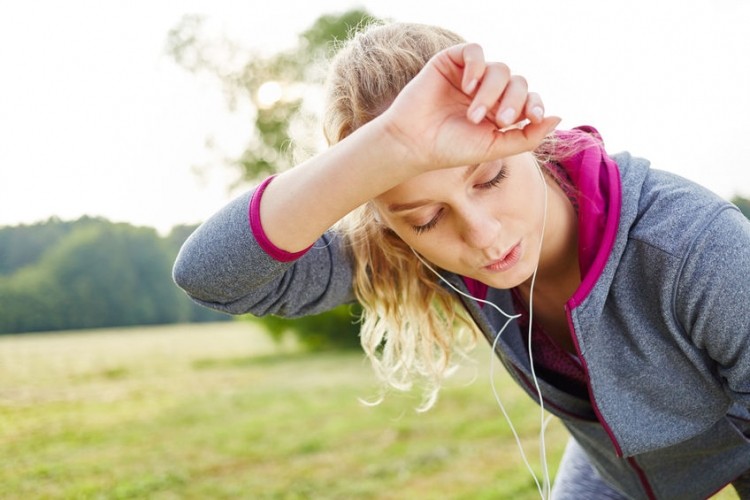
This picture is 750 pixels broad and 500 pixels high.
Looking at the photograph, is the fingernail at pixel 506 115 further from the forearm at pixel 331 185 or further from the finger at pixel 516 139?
the forearm at pixel 331 185

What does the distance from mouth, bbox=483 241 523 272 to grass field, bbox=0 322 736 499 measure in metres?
1.49

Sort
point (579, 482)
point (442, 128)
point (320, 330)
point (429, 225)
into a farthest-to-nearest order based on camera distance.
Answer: point (320, 330) → point (579, 482) → point (429, 225) → point (442, 128)

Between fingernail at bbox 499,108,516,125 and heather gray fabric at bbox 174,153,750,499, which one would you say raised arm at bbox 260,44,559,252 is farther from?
heather gray fabric at bbox 174,153,750,499

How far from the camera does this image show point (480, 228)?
5.40 ft

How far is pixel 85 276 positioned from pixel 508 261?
352 inches

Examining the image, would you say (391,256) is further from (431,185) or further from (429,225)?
(431,185)

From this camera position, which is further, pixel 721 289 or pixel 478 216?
pixel 478 216

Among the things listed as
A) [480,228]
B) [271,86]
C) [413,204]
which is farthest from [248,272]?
[271,86]

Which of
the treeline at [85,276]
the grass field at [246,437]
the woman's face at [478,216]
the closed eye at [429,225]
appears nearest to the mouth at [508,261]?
the woman's face at [478,216]

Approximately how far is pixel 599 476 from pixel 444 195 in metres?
1.34

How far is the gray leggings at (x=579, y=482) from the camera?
241cm

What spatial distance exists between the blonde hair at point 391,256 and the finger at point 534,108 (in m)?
0.42

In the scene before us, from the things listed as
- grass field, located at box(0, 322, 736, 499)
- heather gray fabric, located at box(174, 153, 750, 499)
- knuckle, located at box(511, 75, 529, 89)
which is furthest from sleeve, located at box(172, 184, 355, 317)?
grass field, located at box(0, 322, 736, 499)

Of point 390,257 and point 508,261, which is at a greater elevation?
point 508,261
